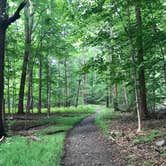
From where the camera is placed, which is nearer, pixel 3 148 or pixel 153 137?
pixel 3 148

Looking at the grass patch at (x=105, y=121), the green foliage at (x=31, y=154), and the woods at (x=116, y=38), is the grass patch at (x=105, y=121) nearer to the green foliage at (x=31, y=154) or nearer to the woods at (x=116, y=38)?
the woods at (x=116, y=38)

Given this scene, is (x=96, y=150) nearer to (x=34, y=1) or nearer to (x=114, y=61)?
(x=114, y=61)

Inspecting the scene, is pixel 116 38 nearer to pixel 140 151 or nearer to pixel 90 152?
pixel 90 152

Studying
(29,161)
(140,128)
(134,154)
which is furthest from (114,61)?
(29,161)

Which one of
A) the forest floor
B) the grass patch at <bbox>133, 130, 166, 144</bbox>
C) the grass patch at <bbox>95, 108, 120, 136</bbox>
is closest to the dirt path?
the forest floor

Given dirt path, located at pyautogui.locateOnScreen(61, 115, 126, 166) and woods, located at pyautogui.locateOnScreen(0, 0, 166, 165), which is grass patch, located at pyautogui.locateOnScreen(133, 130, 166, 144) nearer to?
dirt path, located at pyautogui.locateOnScreen(61, 115, 126, 166)

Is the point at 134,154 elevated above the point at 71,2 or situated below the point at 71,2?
below

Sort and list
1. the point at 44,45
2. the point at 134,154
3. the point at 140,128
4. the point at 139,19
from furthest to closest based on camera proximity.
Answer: the point at 44,45, the point at 139,19, the point at 140,128, the point at 134,154

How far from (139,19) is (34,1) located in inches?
306

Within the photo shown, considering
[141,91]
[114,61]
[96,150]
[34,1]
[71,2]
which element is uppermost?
[34,1]

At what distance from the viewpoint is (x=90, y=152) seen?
9.14 meters

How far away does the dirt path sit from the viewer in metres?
7.78

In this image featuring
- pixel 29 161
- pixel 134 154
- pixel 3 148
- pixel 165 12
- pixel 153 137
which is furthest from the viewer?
pixel 165 12

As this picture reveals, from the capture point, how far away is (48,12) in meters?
22.0
